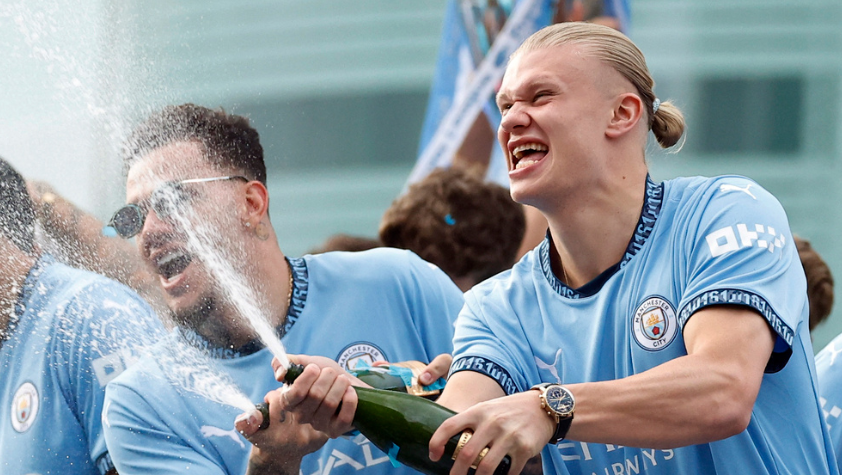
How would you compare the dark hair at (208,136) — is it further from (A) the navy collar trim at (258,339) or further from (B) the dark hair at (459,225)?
(B) the dark hair at (459,225)

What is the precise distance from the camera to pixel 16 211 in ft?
13.4

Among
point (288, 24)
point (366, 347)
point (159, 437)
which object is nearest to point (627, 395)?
point (366, 347)

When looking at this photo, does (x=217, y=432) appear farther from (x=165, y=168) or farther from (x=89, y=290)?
(x=165, y=168)

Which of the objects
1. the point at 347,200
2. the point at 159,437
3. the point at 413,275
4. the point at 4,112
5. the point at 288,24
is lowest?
the point at 347,200

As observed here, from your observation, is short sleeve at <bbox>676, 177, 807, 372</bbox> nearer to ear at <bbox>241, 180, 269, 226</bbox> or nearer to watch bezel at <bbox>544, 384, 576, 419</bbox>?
watch bezel at <bbox>544, 384, 576, 419</bbox>

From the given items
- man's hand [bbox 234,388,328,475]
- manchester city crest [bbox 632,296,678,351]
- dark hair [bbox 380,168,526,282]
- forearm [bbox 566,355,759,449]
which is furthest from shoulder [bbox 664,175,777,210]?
dark hair [bbox 380,168,526,282]

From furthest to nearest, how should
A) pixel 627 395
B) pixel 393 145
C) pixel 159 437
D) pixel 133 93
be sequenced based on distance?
pixel 393 145 < pixel 133 93 < pixel 159 437 < pixel 627 395

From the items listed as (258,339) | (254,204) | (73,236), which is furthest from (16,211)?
(258,339)

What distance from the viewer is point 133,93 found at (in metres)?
3.74

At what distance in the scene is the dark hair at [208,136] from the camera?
11.9 ft

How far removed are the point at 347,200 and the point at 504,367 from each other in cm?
2205

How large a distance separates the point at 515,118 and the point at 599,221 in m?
0.39

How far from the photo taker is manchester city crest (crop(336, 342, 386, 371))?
353cm

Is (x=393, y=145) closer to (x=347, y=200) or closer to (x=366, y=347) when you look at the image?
(x=347, y=200)
